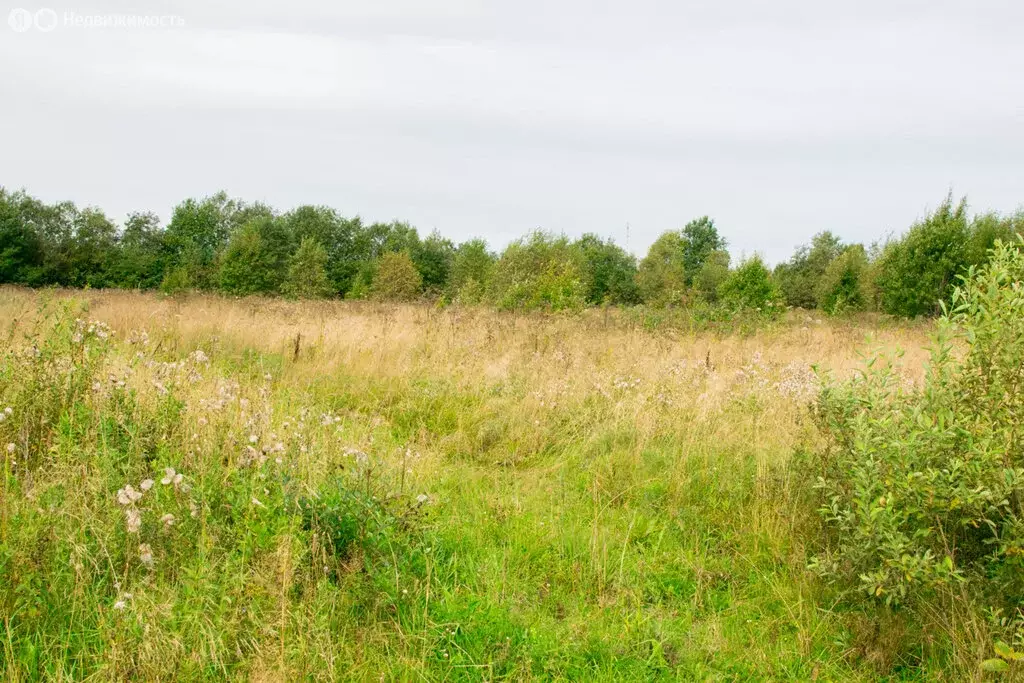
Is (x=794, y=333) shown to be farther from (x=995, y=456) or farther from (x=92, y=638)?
(x=92, y=638)

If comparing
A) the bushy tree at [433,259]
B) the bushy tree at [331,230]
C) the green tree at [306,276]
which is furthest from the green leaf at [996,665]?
the bushy tree at [331,230]

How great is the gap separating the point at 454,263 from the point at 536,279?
38.2 meters

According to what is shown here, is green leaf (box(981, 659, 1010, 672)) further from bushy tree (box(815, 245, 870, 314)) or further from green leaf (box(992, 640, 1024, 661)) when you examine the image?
bushy tree (box(815, 245, 870, 314))

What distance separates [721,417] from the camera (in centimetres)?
541

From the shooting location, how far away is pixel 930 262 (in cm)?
2012

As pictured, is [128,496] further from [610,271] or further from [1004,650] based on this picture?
[610,271]

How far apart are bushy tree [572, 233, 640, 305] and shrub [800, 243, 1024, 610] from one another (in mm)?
49990

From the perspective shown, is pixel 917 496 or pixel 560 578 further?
pixel 560 578

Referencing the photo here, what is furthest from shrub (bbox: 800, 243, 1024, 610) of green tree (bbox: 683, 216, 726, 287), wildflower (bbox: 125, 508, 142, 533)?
green tree (bbox: 683, 216, 726, 287)

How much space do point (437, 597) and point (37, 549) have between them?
1.78 meters

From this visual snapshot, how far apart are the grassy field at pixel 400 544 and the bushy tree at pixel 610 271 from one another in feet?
159

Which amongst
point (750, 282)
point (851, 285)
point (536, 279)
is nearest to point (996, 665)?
point (536, 279)

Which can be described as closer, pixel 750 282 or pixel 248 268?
pixel 750 282

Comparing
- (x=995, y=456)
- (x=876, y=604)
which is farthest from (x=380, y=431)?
(x=995, y=456)
